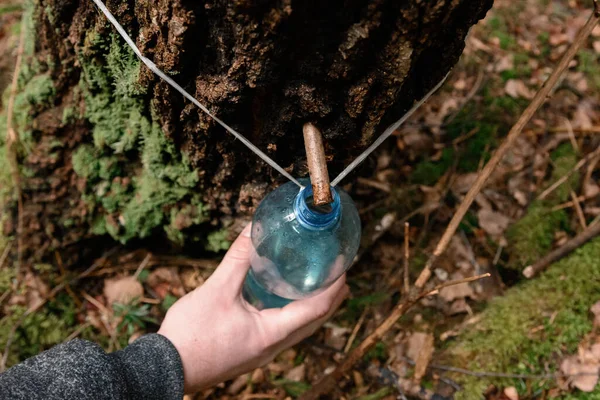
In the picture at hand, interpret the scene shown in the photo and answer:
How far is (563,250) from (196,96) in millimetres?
2103

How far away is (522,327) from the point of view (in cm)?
242

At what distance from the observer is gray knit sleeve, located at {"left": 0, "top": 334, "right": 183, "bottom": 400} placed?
160cm

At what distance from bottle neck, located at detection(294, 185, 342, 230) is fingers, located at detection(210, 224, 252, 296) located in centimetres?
42

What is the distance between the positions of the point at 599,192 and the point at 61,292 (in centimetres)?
327

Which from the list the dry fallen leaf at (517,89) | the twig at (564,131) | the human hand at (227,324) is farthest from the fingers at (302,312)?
the dry fallen leaf at (517,89)

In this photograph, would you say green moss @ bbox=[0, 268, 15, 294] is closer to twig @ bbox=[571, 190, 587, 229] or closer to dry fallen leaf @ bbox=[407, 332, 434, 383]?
dry fallen leaf @ bbox=[407, 332, 434, 383]

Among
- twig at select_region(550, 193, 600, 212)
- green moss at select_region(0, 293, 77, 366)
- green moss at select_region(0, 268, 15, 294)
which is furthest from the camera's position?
twig at select_region(550, 193, 600, 212)

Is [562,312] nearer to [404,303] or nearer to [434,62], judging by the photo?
[404,303]

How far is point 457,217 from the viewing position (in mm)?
2152

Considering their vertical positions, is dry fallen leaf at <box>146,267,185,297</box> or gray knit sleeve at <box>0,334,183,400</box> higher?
gray knit sleeve at <box>0,334,183,400</box>

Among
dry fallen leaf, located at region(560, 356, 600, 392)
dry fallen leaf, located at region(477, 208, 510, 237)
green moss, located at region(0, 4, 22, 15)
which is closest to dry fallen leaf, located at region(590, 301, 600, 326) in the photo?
dry fallen leaf, located at region(560, 356, 600, 392)

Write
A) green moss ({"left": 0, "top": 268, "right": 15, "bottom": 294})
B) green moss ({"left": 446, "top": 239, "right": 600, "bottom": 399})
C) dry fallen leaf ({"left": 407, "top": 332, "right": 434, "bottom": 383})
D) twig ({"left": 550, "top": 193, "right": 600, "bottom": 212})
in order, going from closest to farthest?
1. green moss ({"left": 446, "top": 239, "right": 600, "bottom": 399})
2. dry fallen leaf ({"left": 407, "top": 332, "right": 434, "bottom": 383})
3. green moss ({"left": 0, "top": 268, "right": 15, "bottom": 294})
4. twig ({"left": 550, "top": 193, "right": 600, "bottom": 212})

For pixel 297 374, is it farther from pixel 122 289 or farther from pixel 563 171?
pixel 563 171

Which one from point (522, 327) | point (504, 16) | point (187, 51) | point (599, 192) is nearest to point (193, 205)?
point (187, 51)
